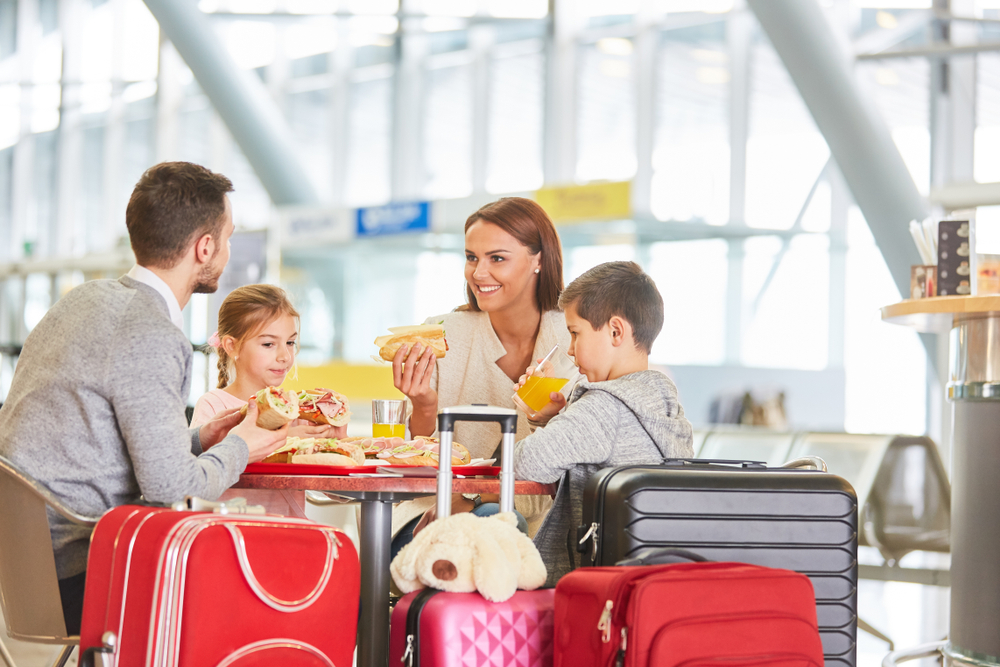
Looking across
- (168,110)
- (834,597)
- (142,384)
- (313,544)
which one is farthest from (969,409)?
(168,110)

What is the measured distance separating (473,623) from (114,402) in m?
0.79

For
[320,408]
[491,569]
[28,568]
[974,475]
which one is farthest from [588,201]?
[28,568]

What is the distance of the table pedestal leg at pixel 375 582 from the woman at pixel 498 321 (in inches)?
22.3

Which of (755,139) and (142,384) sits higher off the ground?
(755,139)

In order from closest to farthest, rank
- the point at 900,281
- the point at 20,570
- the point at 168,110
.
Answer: the point at 20,570 < the point at 900,281 < the point at 168,110

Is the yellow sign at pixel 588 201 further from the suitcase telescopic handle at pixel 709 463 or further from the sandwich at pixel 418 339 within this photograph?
the suitcase telescopic handle at pixel 709 463

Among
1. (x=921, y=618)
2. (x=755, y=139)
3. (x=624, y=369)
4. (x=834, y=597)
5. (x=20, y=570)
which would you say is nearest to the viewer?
(x=20, y=570)

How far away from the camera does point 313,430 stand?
240 cm

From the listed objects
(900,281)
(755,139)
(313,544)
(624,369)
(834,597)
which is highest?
(755,139)

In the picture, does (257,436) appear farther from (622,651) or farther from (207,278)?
(622,651)

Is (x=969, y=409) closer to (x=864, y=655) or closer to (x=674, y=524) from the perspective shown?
(x=864, y=655)

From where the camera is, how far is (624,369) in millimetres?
2469

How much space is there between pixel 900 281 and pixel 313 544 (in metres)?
7.23

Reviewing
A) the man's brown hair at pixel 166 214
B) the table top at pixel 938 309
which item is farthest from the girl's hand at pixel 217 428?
the table top at pixel 938 309
